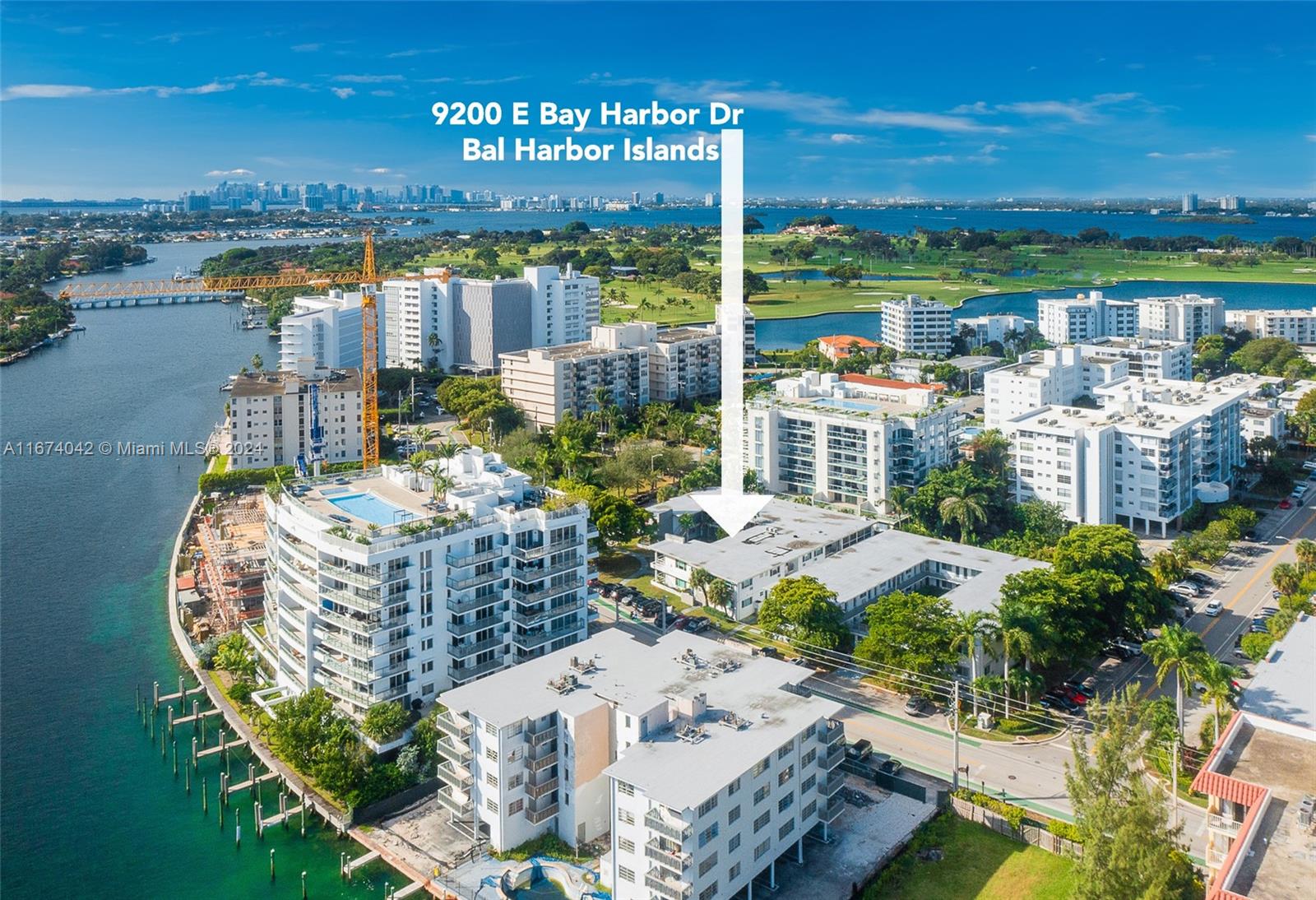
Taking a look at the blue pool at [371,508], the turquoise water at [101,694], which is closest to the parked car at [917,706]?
the turquoise water at [101,694]

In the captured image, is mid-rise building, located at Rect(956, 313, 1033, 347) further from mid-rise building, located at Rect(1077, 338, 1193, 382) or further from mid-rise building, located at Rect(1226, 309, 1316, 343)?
mid-rise building, located at Rect(1077, 338, 1193, 382)

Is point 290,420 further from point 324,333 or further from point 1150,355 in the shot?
point 1150,355

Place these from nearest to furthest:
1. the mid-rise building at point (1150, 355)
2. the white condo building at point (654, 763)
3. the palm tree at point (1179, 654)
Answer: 1. the white condo building at point (654, 763)
2. the palm tree at point (1179, 654)
3. the mid-rise building at point (1150, 355)

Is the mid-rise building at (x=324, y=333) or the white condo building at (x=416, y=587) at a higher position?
Answer: the mid-rise building at (x=324, y=333)

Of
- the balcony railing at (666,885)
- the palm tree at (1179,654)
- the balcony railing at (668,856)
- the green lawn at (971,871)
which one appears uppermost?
the palm tree at (1179,654)

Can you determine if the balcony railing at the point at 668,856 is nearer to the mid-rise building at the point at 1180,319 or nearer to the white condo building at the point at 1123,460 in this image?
the white condo building at the point at 1123,460

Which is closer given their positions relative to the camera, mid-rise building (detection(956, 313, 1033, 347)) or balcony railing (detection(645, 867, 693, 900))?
balcony railing (detection(645, 867, 693, 900))

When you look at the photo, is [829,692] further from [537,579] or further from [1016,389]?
[1016,389]

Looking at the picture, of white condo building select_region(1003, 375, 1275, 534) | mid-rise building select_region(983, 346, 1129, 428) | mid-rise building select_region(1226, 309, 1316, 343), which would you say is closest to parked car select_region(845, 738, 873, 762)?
white condo building select_region(1003, 375, 1275, 534)
